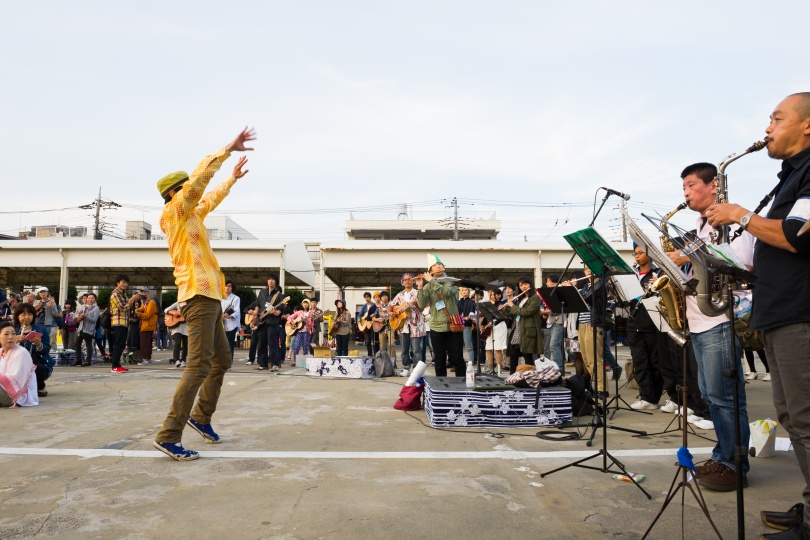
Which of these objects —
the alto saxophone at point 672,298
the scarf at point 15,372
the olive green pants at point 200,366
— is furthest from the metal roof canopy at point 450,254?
the alto saxophone at point 672,298

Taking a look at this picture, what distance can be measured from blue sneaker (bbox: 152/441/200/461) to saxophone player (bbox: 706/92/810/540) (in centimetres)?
359

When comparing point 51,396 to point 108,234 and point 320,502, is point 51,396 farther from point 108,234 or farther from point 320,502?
point 108,234

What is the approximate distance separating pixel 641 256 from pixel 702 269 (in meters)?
3.41

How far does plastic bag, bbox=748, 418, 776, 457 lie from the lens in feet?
13.5

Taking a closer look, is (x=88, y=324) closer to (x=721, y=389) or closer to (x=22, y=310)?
(x=22, y=310)

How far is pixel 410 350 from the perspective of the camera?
11781 millimetres

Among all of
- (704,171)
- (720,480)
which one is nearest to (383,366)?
(720,480)

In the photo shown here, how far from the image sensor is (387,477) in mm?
3500

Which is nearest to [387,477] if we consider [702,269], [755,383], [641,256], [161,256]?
[702,269]

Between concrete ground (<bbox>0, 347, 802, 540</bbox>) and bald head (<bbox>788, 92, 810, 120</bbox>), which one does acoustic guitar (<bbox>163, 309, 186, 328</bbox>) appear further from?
bald head (<bbox>788, 92, 810, 120</bbox>)

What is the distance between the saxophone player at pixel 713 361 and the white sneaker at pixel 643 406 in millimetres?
3081

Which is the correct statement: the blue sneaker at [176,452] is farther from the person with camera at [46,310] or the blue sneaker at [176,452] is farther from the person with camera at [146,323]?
the person with camera at [46,310]

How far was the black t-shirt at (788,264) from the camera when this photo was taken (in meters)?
2.36

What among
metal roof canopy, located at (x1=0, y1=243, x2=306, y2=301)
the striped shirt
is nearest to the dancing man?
the striped shirt
